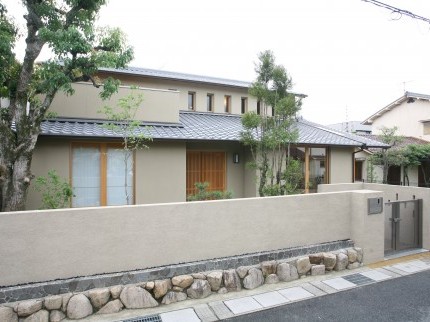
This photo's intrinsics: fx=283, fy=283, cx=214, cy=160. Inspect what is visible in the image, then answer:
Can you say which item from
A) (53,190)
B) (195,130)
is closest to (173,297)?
(53,190)

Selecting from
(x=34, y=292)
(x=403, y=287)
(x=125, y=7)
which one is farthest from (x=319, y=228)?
(x=125, y=7)

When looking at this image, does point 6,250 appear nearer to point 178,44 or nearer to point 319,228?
point 319,228

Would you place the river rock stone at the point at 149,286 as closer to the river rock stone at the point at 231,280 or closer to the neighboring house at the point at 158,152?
the river rock stone at the point at 231,280

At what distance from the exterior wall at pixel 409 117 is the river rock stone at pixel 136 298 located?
74.0 ft

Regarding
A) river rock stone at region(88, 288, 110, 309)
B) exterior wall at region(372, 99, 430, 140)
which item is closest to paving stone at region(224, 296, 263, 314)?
river rock stone at region(88, 288, 110, 309)

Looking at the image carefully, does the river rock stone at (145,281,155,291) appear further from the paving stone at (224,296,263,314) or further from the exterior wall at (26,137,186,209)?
the exterior wall at (26,137,186,209)

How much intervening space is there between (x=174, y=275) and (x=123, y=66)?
4678mm

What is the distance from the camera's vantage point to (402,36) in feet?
29.1

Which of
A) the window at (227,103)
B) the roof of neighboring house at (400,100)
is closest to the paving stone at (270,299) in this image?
the window at (227,103)

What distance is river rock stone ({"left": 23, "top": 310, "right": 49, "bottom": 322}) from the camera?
3.99 meters

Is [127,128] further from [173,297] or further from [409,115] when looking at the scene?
[409,115]

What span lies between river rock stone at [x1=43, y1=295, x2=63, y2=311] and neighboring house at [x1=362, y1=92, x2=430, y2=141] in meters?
23.5

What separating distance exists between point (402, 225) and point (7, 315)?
818 centimetres

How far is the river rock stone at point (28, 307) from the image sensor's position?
156 inches
